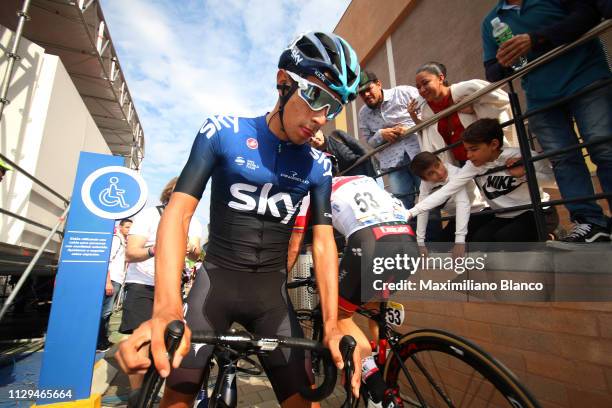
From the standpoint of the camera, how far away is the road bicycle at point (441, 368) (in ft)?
5.75

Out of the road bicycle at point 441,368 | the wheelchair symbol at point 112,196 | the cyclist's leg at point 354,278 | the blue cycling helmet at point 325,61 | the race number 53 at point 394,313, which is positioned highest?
the blue cycling helmet at point 325,61

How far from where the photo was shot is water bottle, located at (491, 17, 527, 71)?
2799 mm

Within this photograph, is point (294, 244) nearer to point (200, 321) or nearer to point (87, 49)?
point (200, 321)

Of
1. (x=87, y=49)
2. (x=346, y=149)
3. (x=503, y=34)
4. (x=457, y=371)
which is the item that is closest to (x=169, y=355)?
(x=457, y=371)

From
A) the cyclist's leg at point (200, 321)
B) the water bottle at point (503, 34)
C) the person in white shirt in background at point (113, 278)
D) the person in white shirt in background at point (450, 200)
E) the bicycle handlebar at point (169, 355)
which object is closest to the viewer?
the bicycle handlebar at point (169, 355)

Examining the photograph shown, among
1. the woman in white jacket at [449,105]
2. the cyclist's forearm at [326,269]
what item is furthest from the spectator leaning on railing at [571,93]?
the cyclist's forearm at [326,269]

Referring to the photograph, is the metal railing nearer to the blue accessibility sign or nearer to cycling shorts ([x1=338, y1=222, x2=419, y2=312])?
cycling shorts ([x1=338, y1=222, x2=419, y2=312])

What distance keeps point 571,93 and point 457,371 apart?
8.15 feet

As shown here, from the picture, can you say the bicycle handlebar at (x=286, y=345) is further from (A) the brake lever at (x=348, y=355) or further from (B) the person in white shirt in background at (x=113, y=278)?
(B) the person in white shirt in background at (x=113, y=278)

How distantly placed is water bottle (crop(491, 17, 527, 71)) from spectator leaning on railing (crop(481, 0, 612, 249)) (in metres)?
0.07

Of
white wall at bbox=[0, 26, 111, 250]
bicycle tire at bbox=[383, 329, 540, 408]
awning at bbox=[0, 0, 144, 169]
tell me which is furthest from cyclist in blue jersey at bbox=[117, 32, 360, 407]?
awning at bbox=[0, 0, 144, 169]

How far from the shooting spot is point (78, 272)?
3.84 metres

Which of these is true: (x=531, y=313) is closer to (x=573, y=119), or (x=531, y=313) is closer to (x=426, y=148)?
(x=573, y=119)

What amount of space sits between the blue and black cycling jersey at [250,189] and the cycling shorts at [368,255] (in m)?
0.67
